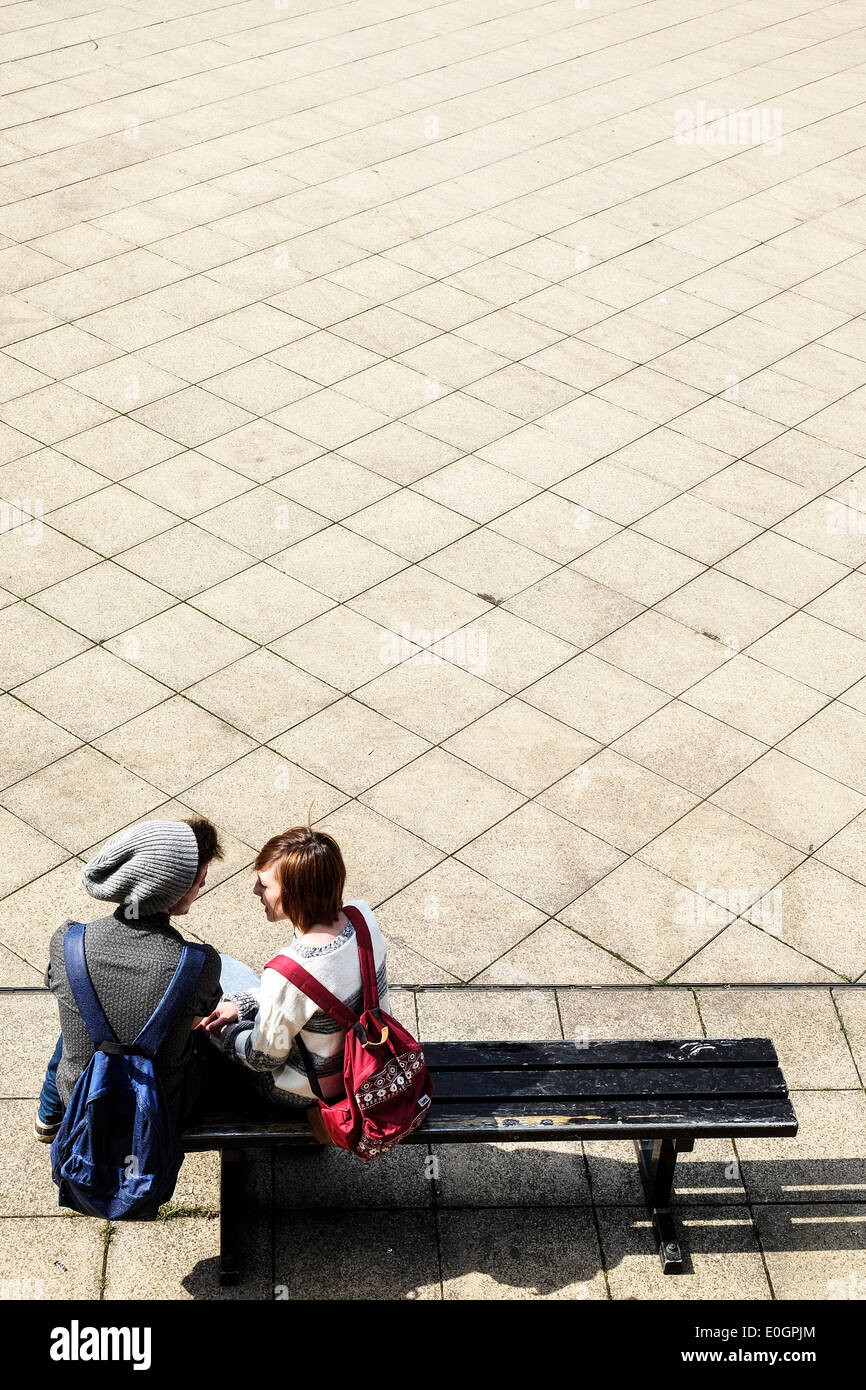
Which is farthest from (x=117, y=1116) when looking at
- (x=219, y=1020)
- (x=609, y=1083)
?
(x=609, y=1083)

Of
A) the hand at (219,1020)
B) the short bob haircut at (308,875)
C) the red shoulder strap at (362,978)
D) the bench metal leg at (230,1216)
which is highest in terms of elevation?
the short bob haircut at (308,875)

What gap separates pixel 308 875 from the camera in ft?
14.6

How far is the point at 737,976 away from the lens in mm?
6406

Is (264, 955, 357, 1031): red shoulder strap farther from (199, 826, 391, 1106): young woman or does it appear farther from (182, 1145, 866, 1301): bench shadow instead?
(182, 1145, 866, 1301): bench shadow

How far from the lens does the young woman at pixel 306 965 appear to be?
4.48 m

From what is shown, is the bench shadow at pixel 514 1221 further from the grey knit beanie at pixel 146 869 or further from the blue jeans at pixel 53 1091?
the grey knit beanie at pixel 146 869

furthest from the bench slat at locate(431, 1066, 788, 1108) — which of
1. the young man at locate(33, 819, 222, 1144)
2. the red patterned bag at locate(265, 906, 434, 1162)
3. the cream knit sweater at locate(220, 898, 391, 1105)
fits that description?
the young man at locate(33, 819, 222, 1144)

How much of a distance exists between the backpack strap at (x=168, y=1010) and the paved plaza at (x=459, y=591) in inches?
44.6

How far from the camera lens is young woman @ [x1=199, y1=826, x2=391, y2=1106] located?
4.48 meters

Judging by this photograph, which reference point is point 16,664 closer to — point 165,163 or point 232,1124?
point 232,1124

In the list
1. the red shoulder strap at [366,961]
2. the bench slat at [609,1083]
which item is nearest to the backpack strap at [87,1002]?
the red shoulder strap at [366,961]

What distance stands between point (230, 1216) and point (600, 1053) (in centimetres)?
144

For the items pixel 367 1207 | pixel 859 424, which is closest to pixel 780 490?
pixel 859 424

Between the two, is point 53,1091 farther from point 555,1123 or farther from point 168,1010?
point 555,1123
